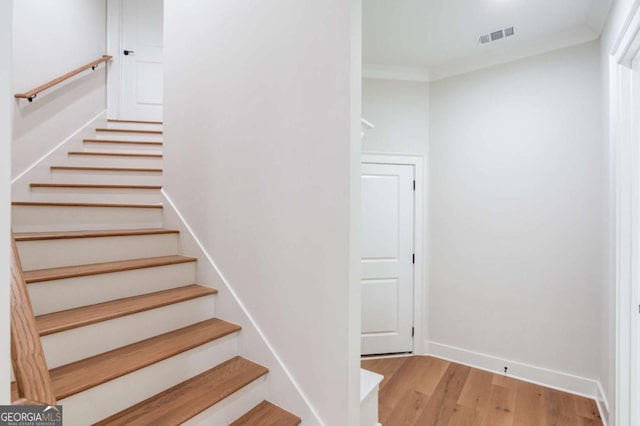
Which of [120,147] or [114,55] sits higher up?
[114,55]

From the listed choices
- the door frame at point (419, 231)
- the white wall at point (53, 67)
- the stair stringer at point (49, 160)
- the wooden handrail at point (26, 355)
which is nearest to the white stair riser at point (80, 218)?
the stair stringer at point (49, 160)

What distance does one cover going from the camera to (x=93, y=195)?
8.45ft

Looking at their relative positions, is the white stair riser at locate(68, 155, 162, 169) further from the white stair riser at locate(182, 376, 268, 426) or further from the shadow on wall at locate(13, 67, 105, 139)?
the white stair riser at locate(182, 376, 268, 426)

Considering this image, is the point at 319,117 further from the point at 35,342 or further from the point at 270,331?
the point at 35,342

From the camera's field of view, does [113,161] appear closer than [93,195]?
No

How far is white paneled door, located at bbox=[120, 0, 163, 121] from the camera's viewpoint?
12.6 feet

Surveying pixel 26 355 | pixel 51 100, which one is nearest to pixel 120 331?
pixel 26 355

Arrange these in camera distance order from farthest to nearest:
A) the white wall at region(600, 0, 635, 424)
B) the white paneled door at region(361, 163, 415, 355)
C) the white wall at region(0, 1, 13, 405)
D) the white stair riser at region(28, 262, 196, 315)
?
the white paneled door at region(361, 163, 415, 355) < the white wall at region(600, 0, 635, 424) < the white stair riser at region(28, 262, 196, 315) < the white wall at region(0, 1, 13, 405)

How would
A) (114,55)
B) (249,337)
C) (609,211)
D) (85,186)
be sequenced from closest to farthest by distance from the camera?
(249,337)
(609,211)
(85,186)
(114,55)

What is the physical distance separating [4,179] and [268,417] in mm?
1501

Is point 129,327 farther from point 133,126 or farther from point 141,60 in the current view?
point 141,60

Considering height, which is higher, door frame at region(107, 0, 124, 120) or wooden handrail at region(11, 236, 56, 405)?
door frame at region(107, 0, 124, 120)

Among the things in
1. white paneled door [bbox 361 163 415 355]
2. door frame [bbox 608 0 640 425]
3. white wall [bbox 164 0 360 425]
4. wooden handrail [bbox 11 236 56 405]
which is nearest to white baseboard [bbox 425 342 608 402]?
white paneled door [bbox 361 163 415 355]

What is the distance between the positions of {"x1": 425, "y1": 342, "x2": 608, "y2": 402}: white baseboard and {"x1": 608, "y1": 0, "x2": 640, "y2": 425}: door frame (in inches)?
27.0
